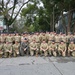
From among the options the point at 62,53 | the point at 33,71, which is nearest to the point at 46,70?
the point at 33,71

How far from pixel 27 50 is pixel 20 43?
110cm

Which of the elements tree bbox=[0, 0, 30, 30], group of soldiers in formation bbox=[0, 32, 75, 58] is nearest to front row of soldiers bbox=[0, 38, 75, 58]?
group of soldiers in formation bbox=[0, 32, 75, 58]

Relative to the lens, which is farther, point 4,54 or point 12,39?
point 12,39

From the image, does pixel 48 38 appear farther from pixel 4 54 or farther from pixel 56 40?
pixel 4 54

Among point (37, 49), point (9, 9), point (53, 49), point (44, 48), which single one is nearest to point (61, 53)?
point (53, 49)

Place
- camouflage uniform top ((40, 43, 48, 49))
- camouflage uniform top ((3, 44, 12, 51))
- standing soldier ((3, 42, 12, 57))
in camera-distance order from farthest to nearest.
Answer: camouflage uniform top ((40, 43, 48, 49)) → camouflage uniform top ((3, 44, 12, 51)) → standing soldier ((3, 42, 12, 57))

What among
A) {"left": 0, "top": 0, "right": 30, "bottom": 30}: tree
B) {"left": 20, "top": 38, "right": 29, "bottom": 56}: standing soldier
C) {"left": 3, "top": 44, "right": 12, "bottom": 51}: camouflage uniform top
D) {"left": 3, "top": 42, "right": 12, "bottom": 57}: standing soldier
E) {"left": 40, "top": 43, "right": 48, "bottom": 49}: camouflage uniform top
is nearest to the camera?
{"left": 3, "top": 42, "right": 12, "bottom": 57}: standing soldier

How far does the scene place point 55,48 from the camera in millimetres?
18453

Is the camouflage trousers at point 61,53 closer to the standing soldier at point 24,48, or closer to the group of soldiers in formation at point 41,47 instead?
the group of soldiers in formation at point 41,47

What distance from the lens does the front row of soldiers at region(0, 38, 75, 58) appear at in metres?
18.3

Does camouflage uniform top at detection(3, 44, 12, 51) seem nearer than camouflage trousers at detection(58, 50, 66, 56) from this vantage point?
No

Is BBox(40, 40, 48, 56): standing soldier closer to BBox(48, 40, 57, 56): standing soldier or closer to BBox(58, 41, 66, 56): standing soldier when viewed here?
BBox(48, 40, 57, 56): standing soldier

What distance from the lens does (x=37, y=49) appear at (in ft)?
61.3

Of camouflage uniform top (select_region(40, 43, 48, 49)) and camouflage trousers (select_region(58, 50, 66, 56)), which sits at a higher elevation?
camouflage uniform top (select_region(40, 43, 48, 49))
